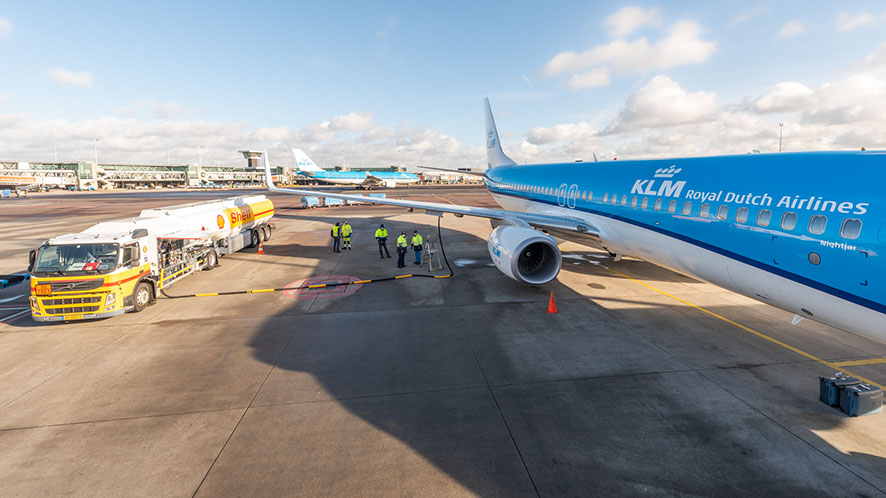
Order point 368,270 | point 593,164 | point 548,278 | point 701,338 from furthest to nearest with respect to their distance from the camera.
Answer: point 368,270
point 593,164
point 548,278
point 701,338

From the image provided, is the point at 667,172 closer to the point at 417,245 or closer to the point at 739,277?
the point at 739,277

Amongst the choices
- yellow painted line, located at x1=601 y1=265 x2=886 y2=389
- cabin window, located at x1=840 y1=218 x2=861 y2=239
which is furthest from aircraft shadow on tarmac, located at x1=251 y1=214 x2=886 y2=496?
cabin window, located at x1=840 y1=218 x2=861 y2=239

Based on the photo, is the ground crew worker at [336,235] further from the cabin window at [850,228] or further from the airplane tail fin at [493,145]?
the cabin window at [850,228]

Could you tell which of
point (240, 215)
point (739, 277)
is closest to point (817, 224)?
point (739, 277)

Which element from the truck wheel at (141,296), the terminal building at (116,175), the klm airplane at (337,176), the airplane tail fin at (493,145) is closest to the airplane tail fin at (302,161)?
the klm airplane at (337,176)

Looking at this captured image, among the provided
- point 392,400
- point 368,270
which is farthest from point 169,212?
point 392,400

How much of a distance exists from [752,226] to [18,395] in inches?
610

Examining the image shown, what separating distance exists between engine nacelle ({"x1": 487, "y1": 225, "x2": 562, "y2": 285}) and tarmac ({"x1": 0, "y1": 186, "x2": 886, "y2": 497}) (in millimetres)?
910

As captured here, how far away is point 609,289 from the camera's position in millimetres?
14484

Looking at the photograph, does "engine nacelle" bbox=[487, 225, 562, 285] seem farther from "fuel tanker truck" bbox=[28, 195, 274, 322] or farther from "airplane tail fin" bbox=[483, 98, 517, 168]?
"airplane tail fin" bbox=[483, 98, 517, 168]

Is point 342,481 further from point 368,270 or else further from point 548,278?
point 368,270

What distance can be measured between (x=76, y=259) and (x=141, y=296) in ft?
6.51

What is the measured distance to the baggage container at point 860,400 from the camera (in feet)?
21.8

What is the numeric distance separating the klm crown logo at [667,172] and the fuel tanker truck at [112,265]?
650 inches
